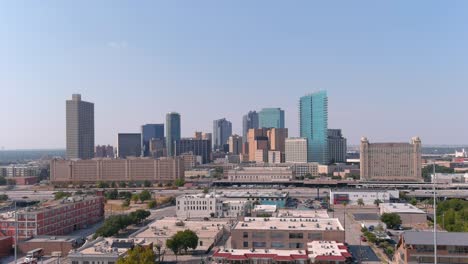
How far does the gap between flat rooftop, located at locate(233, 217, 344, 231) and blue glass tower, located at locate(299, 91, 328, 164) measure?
63.3 metres

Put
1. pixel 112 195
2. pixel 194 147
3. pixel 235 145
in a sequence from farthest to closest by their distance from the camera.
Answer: pixel 235 145 < pixel 194 147 < pixel 112 195

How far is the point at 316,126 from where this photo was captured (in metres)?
91.4

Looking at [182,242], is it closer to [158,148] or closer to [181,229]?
[181,229]

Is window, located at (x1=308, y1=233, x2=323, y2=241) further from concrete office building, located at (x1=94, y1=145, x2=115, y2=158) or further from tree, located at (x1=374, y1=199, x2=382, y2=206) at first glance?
concrete office building, located at (x1=94, y1=145, x2=115, y2=158)

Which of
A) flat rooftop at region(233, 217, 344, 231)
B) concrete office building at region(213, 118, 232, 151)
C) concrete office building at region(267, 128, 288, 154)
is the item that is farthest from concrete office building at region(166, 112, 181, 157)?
flat rooftop at region(233, 217, 344, 231)

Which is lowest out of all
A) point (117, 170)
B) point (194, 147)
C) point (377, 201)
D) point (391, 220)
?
point (377, 201)

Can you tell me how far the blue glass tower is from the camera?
89.2m

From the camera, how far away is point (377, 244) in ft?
84.5

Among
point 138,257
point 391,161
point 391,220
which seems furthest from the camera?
point 391,161

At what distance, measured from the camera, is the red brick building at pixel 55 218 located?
88.1 feet

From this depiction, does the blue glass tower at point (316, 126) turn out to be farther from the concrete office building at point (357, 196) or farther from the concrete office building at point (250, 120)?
the concrete office building at point (250, 120)

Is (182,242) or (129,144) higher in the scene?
(129,144)

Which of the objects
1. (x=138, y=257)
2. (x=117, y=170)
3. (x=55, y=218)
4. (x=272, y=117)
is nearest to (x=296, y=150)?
(x=117, y=170)

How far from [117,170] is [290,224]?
5056cm
